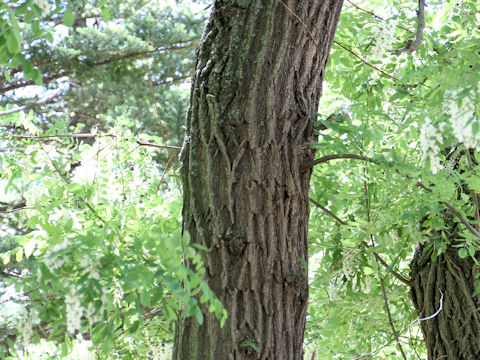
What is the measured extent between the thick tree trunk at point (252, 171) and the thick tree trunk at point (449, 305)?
114 centimetres

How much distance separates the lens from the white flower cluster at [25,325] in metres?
1.41

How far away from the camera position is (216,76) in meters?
1.56

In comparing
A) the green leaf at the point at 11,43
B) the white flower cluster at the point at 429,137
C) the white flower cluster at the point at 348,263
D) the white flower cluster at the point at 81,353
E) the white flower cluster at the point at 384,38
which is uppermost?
the white flower cluster at the point at 384,38

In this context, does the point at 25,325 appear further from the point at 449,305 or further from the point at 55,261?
the point at 449,305

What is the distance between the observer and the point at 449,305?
7.88 ft

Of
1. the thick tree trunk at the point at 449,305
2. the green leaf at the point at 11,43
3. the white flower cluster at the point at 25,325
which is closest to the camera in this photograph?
the green leaf at the point at 11,43

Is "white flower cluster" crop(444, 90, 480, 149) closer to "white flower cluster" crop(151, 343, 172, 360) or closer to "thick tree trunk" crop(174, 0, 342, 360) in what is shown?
"thick tree trunk" crop(174, 0, 342, 360)

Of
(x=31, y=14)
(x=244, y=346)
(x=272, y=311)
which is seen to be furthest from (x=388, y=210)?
(x=31, y=14)

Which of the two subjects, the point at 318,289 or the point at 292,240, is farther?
the point at 318,289

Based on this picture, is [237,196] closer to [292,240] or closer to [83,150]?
[292,240]

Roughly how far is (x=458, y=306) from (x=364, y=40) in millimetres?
1310

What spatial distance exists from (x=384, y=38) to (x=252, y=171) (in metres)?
0.97

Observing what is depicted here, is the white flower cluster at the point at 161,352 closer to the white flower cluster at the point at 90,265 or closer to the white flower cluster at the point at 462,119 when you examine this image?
the white flower cluster at the point at 90,265

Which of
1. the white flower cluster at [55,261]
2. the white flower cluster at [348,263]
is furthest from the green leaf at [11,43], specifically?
the white flower cluster at [348,263]
